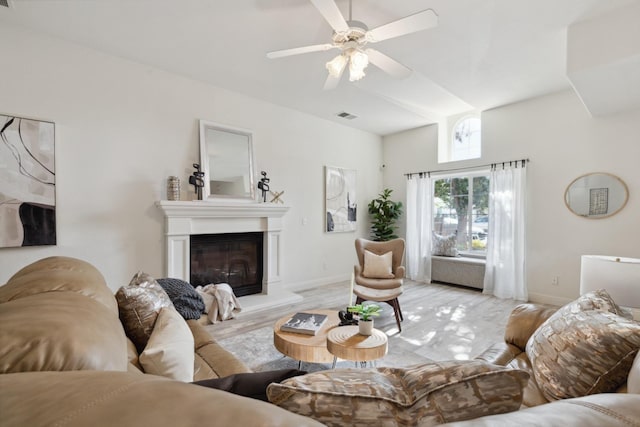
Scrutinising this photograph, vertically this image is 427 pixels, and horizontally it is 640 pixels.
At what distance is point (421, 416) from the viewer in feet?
2.00

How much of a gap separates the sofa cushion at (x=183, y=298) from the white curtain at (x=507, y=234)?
13.9 ft

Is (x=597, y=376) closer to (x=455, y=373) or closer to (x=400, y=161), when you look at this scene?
(x=455, y=373)

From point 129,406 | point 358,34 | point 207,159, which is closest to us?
point 129,406

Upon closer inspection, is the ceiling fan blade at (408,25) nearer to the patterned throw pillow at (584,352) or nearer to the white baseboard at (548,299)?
the patterned throw pillow at (584,352)

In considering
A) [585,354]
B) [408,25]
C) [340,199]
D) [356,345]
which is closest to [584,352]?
[585,354]

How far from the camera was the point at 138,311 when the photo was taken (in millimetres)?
1486

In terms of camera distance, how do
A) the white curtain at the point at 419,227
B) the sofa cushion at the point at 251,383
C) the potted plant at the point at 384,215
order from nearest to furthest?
the sofa cushion at the point at 251,383
the white curtain at the point at 419,227
the potted plant at the point at 384,215

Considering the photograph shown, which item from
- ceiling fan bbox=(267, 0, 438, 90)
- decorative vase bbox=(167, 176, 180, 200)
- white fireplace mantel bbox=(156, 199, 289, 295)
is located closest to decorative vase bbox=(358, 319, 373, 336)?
ceiling fan bbox=(267, 0, 438, 90)

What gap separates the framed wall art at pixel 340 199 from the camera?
5.04 metres

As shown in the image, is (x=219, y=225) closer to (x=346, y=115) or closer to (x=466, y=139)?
(x=346, y=115)

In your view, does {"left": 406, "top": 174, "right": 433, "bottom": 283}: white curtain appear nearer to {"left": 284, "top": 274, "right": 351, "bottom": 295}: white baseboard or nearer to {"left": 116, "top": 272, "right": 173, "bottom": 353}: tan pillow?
{"left": 284, "top": 274, "right": 351, "bottom": 295}: white baseboard

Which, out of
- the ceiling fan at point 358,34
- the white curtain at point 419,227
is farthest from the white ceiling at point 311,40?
the white curtain at point 419,227

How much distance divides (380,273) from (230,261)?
211 cm

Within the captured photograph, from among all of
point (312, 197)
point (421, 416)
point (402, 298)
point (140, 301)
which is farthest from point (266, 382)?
point (312, 197)
